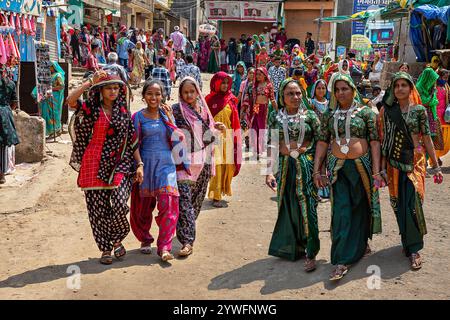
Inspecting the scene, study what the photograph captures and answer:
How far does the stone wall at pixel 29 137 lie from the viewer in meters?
9.65

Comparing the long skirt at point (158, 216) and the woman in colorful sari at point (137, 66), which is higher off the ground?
the woman in colorful sari at point (137, 66)

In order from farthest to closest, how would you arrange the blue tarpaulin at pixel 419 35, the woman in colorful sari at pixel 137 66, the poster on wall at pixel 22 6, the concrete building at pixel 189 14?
the concrete building at pixel 189 14, the woman in colorful sari at pixel 137 66, the blue tarpaulin at pixel 419 35, the poster on wall at pixel 22 6

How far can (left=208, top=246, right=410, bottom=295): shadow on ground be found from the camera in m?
4.71

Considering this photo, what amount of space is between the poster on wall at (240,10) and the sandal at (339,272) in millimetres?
30261

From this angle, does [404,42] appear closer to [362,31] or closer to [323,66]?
[323,66]

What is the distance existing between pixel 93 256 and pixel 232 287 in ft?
4.99

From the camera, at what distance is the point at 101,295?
14.8 feet

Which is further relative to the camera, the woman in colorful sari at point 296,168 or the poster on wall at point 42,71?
the poster on wall at point 42,71

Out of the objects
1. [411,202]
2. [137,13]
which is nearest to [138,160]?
[411,202]

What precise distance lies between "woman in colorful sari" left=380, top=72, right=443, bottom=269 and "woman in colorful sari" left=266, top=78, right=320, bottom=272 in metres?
0.62

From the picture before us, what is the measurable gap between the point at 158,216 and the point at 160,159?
0.51 m

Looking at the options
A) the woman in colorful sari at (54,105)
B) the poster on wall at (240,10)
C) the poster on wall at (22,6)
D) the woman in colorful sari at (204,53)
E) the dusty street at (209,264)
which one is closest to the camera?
the dusty street at (209,264)

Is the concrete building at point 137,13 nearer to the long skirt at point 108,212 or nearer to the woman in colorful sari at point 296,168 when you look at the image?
the long skirt at point 108,212

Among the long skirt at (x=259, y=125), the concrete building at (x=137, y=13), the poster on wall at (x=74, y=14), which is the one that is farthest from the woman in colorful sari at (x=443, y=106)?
the concrete building at (x=137, y=13)
